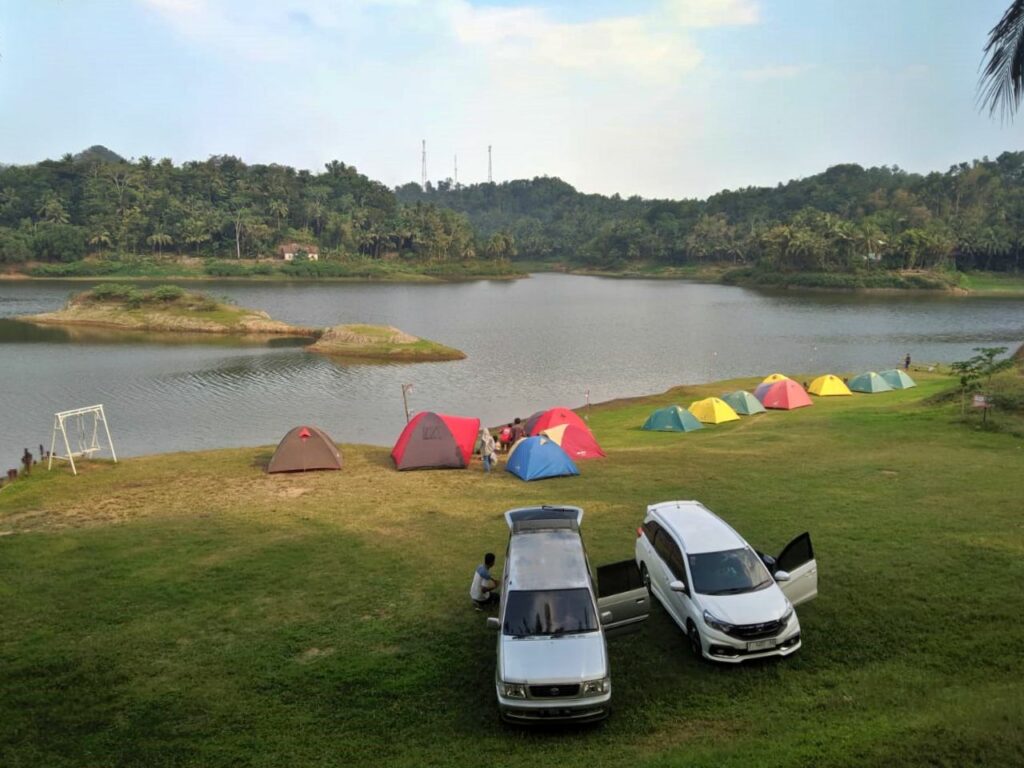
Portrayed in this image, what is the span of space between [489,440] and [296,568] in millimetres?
10979

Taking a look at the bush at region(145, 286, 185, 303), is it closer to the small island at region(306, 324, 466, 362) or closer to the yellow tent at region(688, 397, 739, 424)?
the small island at region(306, 324, 466, 362)

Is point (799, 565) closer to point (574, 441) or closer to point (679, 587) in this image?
point (679, 587)

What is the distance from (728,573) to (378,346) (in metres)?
58.2

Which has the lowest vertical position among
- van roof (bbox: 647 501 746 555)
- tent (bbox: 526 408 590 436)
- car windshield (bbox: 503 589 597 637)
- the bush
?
tent (bbox: 526 408 590 436)

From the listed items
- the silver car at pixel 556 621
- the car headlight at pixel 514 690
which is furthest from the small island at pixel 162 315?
the car headlight at pixel 514 690

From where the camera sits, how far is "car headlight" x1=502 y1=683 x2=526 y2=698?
9039mm

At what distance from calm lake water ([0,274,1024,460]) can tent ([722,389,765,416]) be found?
11472 mm

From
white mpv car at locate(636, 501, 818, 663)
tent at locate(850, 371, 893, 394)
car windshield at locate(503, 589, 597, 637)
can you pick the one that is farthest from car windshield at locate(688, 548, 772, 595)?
tent at locate(850, 371, 893, 394)

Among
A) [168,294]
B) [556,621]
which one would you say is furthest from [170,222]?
[556,621]

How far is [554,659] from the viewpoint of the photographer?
9.30 metres

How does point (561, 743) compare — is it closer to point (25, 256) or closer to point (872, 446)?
point (872, 446)

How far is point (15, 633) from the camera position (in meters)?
11.8

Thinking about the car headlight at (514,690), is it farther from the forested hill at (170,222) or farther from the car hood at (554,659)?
the forested hill at (170,222)

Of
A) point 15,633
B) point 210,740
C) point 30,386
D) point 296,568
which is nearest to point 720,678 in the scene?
point 210,740
